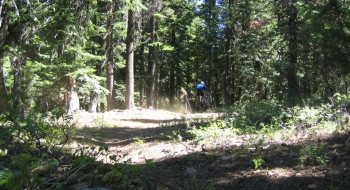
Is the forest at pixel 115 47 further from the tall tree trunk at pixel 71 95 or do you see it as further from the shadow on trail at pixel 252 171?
the shadow on trail at pixel 252 171

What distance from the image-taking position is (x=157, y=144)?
24.1 ft

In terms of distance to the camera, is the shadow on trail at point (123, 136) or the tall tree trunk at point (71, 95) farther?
the tall tree trunk at point (71, 95)

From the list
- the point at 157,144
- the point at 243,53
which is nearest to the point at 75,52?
the point at 157,144

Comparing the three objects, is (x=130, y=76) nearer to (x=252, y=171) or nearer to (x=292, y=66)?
(x=292, y=66)

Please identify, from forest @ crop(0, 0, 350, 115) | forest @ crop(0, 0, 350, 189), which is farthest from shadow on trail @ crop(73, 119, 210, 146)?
forest @ crop(0, 0, 350, 115)

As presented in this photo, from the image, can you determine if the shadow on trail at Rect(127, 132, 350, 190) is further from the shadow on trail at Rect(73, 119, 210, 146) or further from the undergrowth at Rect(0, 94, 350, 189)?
the shadow on trail at Rect(73, 119, 210, 146)

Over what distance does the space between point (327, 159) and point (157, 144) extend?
3.90m

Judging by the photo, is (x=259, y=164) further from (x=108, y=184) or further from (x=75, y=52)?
(x=75, y=52)

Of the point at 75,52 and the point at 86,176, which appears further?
the point at 75,52

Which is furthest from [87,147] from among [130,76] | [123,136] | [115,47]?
[115,47]

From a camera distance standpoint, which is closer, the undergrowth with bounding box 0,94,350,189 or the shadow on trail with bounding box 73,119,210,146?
the undergrowth with bounding box 0,94,350,189

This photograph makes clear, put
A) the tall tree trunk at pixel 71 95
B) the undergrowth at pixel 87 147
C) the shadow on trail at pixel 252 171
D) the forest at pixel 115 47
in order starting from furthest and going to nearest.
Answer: the tall tree trunk at pixel 71 95 < the forest at pixel 115 47 < the shadow on trail at pixel 252 171 < the undergrowth at pixel 87 147

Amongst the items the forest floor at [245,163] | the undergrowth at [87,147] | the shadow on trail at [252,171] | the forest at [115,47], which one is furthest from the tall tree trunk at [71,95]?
the shadow on trail at [252,171]

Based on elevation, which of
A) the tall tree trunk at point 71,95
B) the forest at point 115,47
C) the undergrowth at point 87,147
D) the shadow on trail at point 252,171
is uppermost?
the forest at point 115,47
